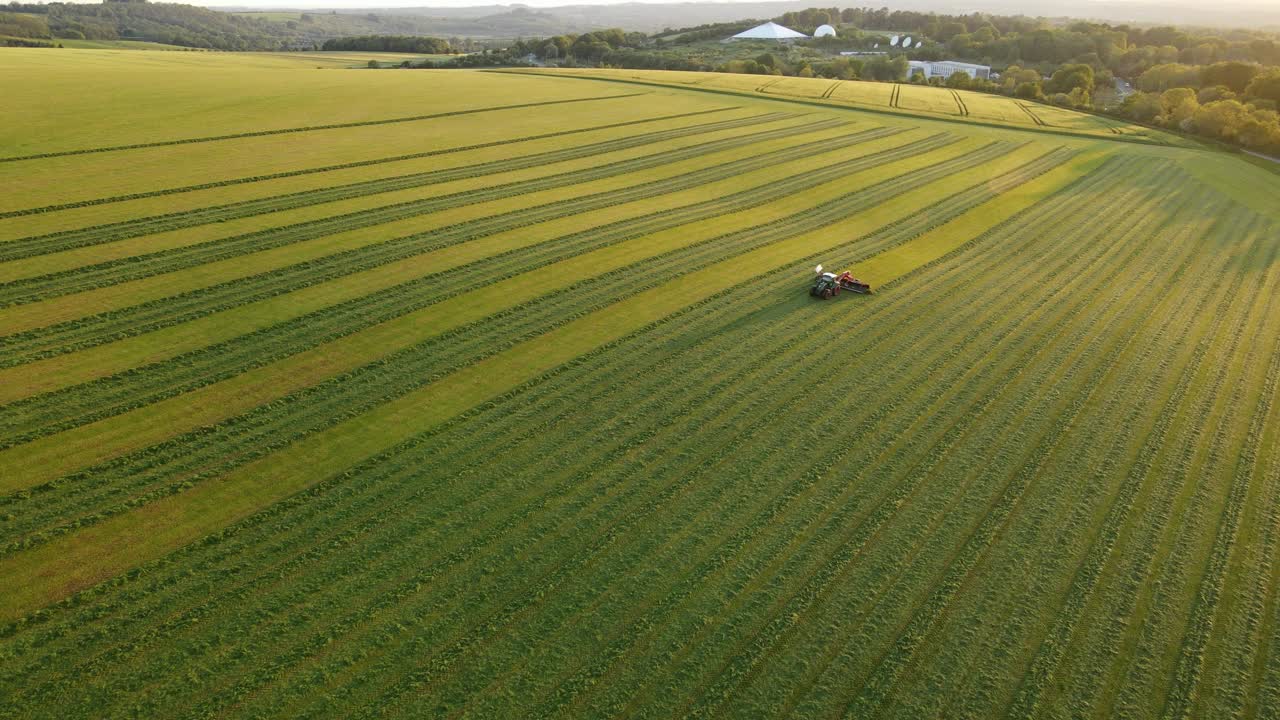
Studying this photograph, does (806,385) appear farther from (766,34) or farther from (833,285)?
(766,34)

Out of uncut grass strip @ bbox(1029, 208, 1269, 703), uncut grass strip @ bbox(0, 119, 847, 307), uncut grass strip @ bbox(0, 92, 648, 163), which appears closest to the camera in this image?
uncut grass strip @ bbox(1029, 208, 1269, 703)

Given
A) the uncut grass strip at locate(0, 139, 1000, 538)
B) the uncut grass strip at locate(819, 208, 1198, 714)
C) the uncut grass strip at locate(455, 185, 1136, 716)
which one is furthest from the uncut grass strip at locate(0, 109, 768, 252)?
the uncut grass strip at locate(819, 208, 1198, 714)

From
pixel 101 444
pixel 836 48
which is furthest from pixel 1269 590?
pixel 836 48

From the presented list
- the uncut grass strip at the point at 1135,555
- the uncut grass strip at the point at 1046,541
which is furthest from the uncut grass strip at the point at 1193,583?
the uncut grass strip at the point at 1046,541

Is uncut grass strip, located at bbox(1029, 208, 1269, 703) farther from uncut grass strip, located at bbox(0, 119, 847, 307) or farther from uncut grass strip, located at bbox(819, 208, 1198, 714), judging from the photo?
uncut grass strip, located at bbox(0, 119, 847, 307)

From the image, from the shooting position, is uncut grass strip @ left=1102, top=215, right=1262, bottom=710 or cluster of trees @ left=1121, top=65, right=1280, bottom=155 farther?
cluster of trees @ left=1121, top=65, right=1280, bottom=155

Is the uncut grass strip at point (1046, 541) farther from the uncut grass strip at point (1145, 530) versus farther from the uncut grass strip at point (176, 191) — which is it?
the uncut grass strip at point (176, 191)
